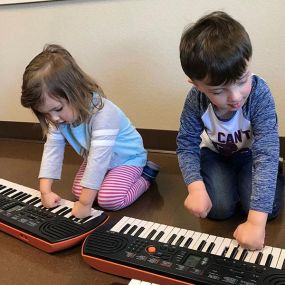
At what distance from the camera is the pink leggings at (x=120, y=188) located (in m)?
1.25

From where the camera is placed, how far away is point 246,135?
41.9 inches

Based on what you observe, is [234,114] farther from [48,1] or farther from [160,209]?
[48,1]

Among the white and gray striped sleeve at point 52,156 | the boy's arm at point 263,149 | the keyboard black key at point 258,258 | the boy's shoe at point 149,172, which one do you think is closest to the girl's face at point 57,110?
the white and gray striped sleeve at point 52,156

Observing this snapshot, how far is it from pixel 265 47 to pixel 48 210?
0.94 meters

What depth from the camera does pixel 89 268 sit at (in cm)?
97

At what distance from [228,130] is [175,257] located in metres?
0.38

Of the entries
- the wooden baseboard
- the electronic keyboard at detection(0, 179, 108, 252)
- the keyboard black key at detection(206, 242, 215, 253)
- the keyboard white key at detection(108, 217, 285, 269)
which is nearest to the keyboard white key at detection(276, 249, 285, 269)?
the keyboard white key at detection(108, 217, 285, 269)

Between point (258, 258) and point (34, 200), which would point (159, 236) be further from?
point (34, 200)

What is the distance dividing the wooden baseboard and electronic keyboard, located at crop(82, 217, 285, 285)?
0.72 meters

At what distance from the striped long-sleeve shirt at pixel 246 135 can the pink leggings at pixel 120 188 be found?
28 cm

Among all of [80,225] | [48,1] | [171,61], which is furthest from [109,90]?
[80,225]

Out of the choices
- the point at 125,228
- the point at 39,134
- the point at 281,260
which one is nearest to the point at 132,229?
the point at 125,228

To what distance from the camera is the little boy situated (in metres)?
0.79

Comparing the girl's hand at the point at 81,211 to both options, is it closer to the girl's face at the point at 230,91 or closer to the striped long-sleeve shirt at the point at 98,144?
the striped long-sleeve shirt at the point at 98,144
